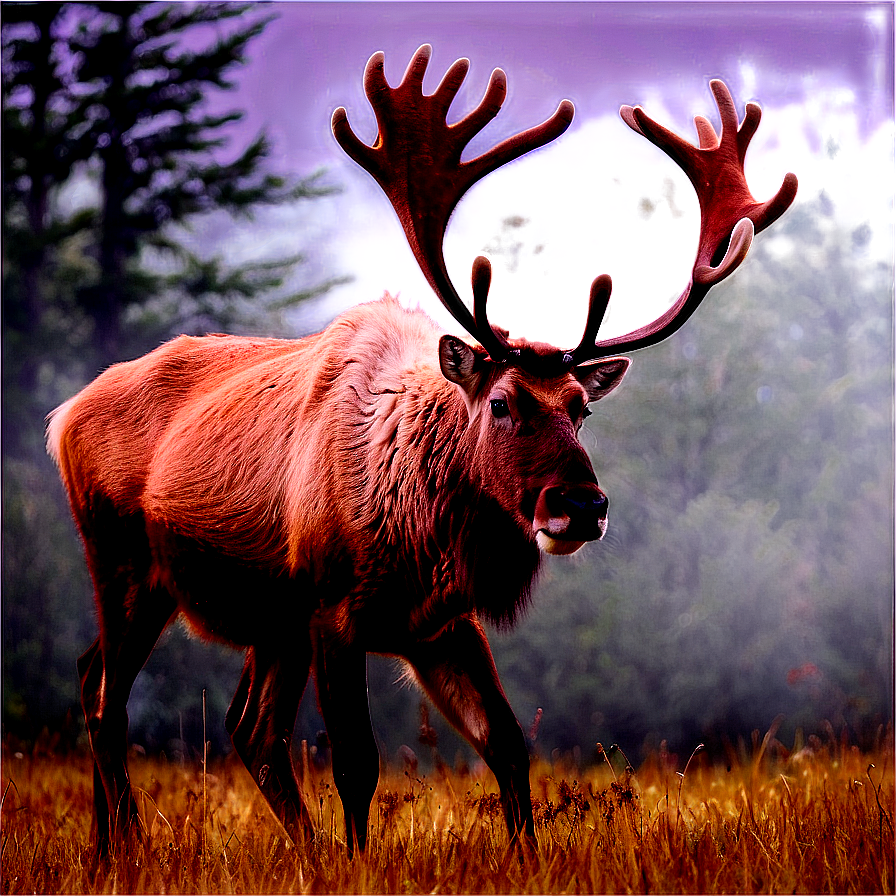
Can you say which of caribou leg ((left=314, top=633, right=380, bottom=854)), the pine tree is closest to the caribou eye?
caribou leg ((left=314, top=633, right=380, bottom=854))

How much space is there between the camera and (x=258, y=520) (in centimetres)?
421

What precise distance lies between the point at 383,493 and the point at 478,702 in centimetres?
88

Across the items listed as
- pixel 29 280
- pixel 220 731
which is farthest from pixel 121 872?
pixel 29 280

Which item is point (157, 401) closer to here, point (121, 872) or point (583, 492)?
point (121, 872)

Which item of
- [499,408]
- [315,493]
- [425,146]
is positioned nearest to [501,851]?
[315,493]

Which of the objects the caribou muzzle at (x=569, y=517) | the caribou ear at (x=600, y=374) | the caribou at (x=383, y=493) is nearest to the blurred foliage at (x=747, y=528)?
the caribou at (x=383, y=493)

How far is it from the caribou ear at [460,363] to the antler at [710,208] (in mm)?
345

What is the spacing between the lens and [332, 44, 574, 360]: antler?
392 centimetres

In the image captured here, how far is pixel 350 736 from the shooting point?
3781 millimetres

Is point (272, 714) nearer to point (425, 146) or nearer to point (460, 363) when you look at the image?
point (460, 363)

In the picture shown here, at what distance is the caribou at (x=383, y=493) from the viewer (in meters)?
3.71

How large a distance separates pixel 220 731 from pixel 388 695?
2.47 meters

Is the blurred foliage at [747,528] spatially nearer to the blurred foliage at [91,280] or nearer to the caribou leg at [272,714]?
the blurred foliage at [91,280]

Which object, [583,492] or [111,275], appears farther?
[111,275]
